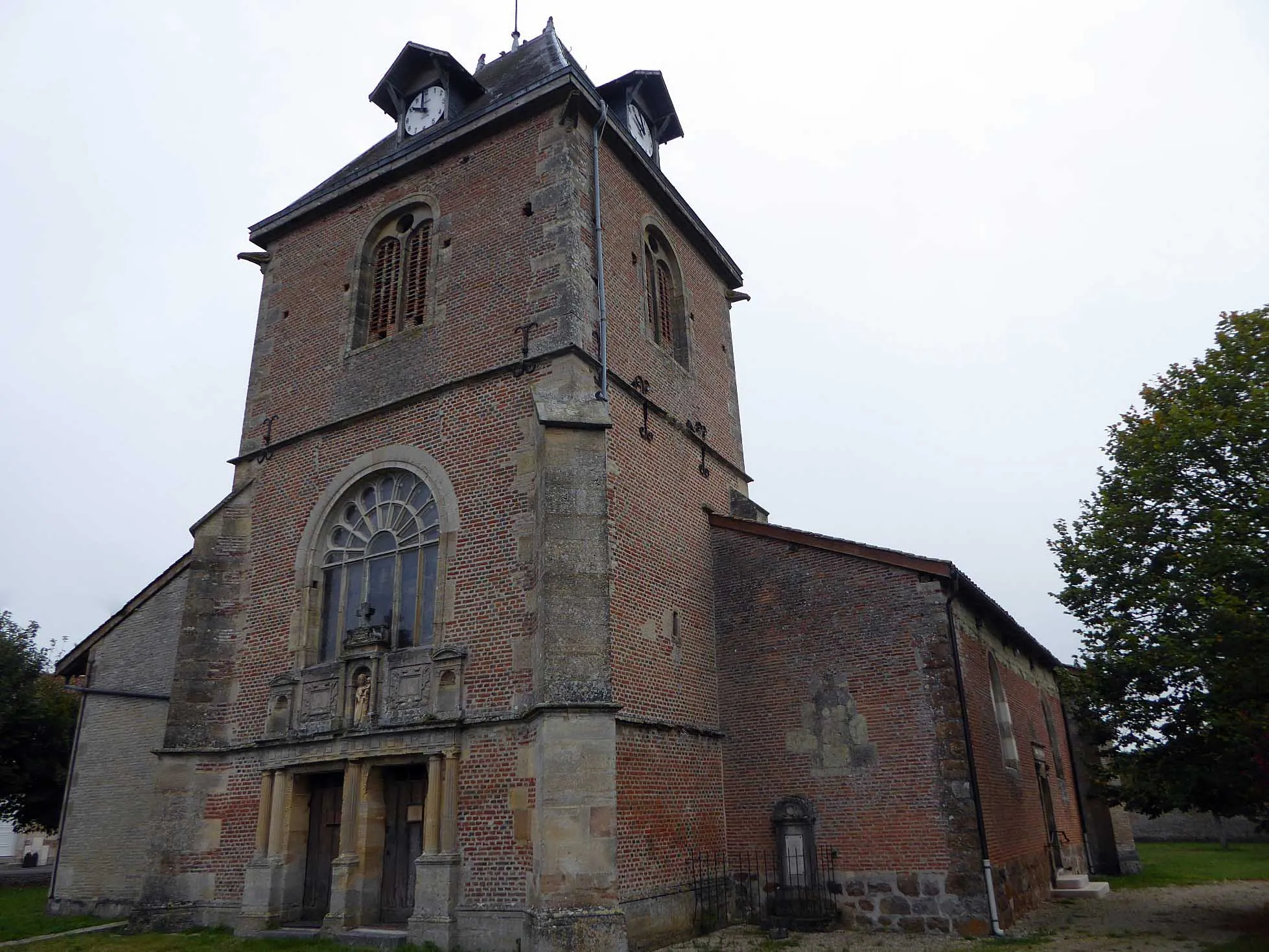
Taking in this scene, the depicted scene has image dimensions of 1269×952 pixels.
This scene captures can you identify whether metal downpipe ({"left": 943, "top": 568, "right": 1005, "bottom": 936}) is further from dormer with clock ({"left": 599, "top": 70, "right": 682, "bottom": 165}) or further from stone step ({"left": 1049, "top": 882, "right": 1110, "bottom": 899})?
dormer with clock ({"left": 599, "top": 70, "right": 682, "bottom": 165})

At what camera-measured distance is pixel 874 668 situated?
13680 millimetres

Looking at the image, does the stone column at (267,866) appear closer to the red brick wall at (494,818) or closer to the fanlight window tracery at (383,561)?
the fanlight window tracery at (383,561)

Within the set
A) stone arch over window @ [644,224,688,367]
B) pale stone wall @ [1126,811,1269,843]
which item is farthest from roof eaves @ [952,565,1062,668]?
pale stone wall @ [1126,811,1269,843]

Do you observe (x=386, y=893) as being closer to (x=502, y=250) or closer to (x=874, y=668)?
(x=874, y=668)

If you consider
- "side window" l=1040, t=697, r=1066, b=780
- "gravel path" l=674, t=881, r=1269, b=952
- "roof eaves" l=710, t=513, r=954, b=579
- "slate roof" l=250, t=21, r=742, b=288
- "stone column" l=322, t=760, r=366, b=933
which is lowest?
"gravel path" l=674, t=881, r=1269, b=952

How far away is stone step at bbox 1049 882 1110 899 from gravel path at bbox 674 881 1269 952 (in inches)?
27.7

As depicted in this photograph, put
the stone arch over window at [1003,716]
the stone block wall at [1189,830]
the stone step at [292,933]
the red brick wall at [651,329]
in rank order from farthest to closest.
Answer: the stone block wall at [1189,830], the stone arch over window at [1003,716], the red brick wall at [651,329], the stone step at [292,933]

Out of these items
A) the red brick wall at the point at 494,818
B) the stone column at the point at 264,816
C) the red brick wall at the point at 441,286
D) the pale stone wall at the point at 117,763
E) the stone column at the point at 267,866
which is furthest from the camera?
the pale stone wall at the point at 117,763

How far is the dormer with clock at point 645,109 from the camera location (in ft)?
60.0

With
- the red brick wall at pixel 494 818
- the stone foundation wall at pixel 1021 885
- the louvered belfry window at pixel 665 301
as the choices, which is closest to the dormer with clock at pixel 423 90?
the louvered belfry window at pixel 665 301

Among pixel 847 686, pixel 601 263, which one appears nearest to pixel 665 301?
pixel 601 263

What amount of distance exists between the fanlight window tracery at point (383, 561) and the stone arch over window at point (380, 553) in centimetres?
1

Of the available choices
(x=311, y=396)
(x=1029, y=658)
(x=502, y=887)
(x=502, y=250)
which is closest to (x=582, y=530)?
(x=502, y=887)

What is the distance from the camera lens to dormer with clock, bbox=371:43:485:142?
17750mm
